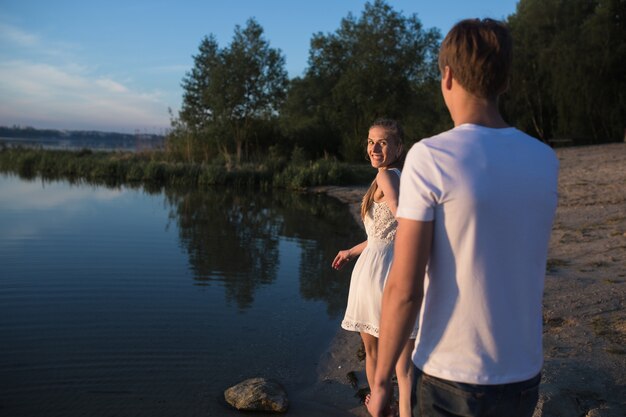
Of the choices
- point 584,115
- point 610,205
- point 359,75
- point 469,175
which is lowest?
point 610,205

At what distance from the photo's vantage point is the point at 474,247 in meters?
1.43

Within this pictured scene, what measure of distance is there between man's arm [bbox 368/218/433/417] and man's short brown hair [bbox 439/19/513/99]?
408 millimetres

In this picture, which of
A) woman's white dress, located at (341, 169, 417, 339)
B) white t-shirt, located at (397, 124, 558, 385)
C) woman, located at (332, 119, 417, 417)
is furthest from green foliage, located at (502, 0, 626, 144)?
white t-shirt, located at (397, 124, 558, 385)

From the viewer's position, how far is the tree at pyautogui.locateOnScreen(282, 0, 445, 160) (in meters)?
32.1

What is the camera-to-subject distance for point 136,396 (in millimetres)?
4105

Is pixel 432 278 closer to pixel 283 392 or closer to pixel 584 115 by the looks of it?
pixel 283 392

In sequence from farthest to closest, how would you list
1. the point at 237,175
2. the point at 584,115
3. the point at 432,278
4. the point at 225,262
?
1. the point at 584,115
2. the point at 237,175
3. the point at 225,262
4. the point at 432,278

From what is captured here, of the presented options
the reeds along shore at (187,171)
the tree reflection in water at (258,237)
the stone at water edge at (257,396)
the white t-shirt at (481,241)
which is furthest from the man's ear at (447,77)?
the reeds along shore at (187,171)

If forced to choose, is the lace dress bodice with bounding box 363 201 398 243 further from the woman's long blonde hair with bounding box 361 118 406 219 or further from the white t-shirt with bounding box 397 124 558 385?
the white t-shirt with bounding box 397 124 558 385

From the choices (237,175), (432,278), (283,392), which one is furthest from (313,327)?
(237,175)

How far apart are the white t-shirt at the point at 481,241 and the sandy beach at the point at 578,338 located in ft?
7.29

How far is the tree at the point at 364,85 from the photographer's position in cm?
3209

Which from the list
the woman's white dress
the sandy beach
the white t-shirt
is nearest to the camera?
the white t-shirt

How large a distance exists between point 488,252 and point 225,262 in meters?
7.56
